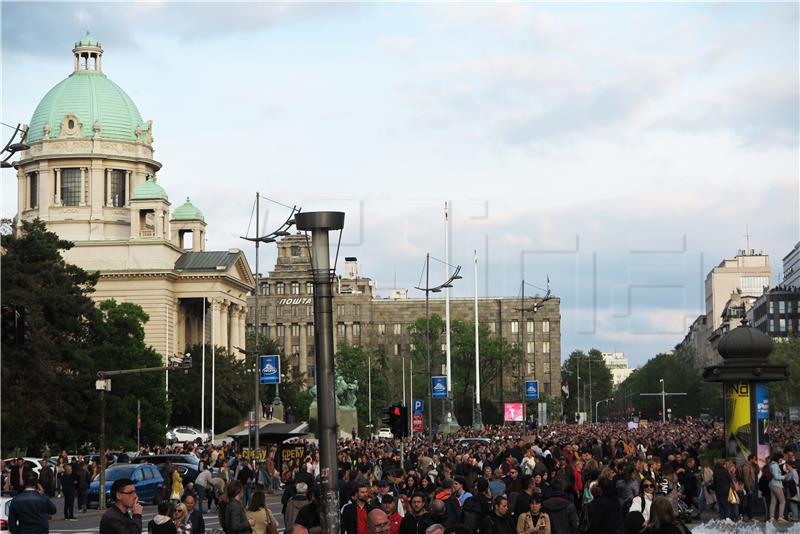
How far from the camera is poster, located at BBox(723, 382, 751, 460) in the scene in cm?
3794

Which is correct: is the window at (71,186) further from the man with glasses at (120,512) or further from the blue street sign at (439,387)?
the man with glasses at (120,512)

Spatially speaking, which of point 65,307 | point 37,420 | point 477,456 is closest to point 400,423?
point 477,456

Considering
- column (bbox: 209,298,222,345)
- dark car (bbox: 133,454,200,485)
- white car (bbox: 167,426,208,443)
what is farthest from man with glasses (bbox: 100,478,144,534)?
column (bbox: 209,298,222,345)

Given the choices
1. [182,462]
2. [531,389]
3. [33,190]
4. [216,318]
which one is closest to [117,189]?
[33,190]

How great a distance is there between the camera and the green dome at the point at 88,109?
13625cm

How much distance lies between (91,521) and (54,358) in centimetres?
2654

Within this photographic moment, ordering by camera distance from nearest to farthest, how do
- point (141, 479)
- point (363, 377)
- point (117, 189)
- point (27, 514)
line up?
point (27, 514) → point (141, 479) → point (117, 189) → point (363, 377)

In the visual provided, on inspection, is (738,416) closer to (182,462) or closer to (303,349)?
(182,462)

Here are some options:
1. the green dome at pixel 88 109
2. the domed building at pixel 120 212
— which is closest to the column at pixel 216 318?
the domed building at pixel 120 212

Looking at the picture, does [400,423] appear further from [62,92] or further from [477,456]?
[62,92]

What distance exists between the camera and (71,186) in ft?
447

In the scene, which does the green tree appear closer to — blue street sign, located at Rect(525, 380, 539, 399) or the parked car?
blue street sign, located at Rect(525, 380, 539, 399)

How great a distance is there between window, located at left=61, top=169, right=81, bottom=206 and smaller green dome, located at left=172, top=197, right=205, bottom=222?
360 inches

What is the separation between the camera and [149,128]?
13950 cm
